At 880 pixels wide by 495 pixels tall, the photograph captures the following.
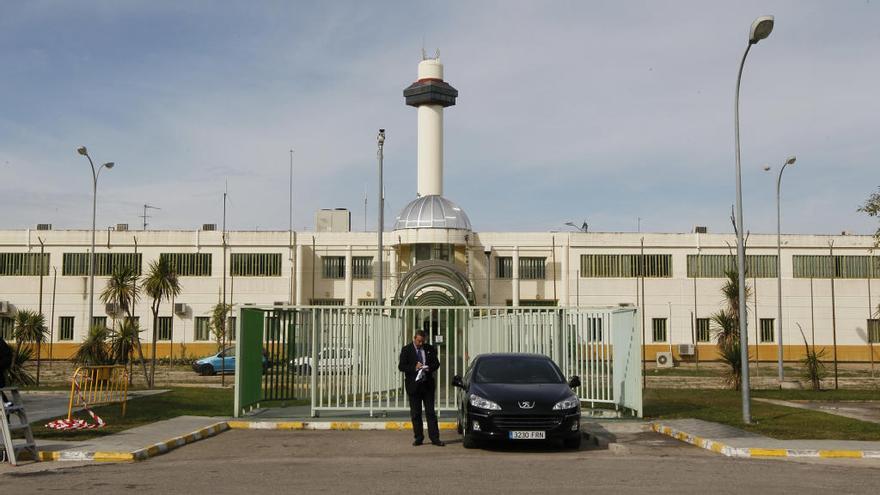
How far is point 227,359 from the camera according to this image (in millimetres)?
40594

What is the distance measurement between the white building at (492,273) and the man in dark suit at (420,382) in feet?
127

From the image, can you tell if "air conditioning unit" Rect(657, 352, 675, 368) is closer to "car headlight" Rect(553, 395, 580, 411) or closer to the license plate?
"car headlight" Rect(553, 395, 580, 411)

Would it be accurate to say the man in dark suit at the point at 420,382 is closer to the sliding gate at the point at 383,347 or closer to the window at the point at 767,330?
the sliding gate at the point at 383,347

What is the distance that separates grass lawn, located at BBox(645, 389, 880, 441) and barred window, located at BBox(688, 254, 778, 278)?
94.7 ft

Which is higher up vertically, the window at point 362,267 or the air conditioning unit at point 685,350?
the window at point 362,267

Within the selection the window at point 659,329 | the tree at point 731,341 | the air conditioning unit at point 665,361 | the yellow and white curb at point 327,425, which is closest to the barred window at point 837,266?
the window at point 659,329

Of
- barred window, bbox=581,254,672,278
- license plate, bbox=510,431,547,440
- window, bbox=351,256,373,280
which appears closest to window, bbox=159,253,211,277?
window, bbox=351,256,373,280

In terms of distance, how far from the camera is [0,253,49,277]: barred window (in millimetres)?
53844

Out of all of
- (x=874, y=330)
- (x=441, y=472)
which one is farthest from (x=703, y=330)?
(x=441, y=472)

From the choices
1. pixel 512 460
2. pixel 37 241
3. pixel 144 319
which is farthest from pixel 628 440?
pixel 37 241

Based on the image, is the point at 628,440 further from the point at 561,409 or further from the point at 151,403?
the point at 151,403

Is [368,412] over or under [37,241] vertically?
under

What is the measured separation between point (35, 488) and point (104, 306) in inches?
1833

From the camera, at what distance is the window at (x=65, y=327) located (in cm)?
5325
